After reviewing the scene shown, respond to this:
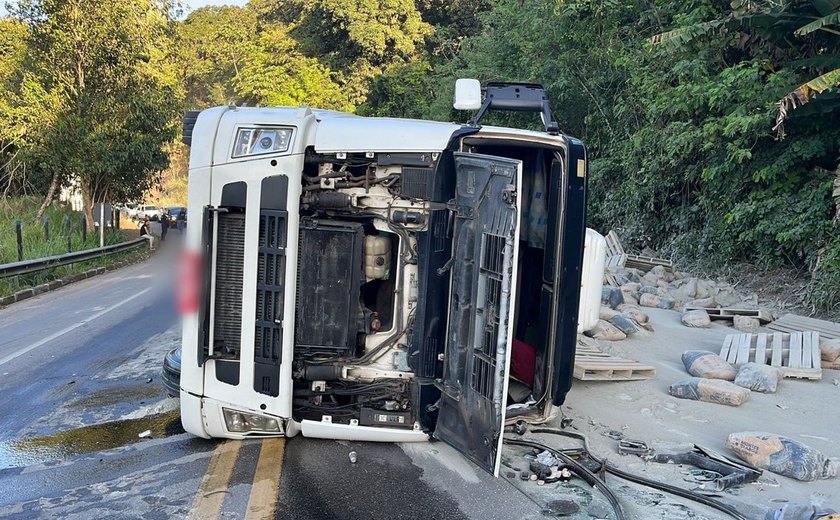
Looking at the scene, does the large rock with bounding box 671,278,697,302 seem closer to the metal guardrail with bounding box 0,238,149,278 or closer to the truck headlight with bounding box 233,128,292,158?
the truck headlight with bounding box 233,128,292,158

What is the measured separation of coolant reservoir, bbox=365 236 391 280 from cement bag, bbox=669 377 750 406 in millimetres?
3550

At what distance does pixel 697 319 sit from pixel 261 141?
8.10 m

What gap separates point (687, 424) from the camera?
6027 mm

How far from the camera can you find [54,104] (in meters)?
20.2

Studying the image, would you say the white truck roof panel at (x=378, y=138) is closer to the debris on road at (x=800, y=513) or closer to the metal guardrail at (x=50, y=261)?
the debris on road at (x=800, y=513)

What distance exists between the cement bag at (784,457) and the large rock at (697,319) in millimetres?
5467

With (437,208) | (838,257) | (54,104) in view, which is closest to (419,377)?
(437,208)

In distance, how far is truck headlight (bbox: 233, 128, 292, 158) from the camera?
4629 millimetres

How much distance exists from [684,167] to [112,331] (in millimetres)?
12142

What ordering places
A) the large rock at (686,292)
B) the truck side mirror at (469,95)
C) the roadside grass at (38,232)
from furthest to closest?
the roadside grass at (38,232) → the large rock at (686,292) → the truck side mirror at (469,95)

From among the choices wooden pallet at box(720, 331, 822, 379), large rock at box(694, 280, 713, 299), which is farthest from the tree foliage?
wooden pallet at box(720, 331, 822, 379)

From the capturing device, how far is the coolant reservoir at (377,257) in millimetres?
4867

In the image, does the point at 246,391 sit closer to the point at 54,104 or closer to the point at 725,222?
the point at 725,222

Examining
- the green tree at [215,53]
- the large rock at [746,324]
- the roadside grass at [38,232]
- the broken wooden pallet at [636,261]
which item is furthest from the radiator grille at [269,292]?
the green tree at [215,53]
